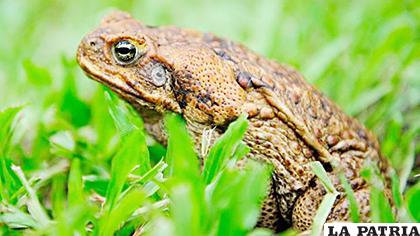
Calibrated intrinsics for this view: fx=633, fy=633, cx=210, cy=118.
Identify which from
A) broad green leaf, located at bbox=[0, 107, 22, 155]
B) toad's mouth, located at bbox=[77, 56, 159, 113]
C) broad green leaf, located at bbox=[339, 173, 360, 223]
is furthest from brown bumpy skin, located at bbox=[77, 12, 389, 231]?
broad green leaf, located at bbox=[0, 107, 22, 155]

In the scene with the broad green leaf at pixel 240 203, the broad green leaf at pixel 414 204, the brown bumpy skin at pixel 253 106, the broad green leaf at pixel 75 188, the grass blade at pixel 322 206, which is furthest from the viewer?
the brown bumpy skin at pixel 253 106

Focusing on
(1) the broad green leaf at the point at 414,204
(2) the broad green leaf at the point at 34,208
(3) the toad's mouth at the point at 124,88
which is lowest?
(2) the broad green leaf at the point at 34,208

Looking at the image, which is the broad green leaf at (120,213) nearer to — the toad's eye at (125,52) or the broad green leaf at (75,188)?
the broad green leaf at (75,188)

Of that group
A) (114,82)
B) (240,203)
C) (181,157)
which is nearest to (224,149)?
(181,157)

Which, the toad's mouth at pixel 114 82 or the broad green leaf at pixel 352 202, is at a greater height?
the toad's mouth at pixel 114 82

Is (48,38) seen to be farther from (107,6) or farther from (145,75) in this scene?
(145,75)

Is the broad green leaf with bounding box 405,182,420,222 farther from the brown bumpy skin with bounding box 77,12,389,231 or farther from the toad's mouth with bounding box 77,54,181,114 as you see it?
the toad's mouth with bounding box 77,54,181,114

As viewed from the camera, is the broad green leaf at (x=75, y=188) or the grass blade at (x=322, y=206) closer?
the grass blade at (x=322, y=206)

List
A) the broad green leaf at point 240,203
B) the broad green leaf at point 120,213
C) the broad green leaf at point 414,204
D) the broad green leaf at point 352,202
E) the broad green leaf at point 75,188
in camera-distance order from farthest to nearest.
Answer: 1. the broad green leaf at point 414,204
2. the broad green leaf at point 352,202
3. the broad green leaf at point 75,188
4. the broad green leaf at point 120,213
5. the broad green leaf at point 240,203

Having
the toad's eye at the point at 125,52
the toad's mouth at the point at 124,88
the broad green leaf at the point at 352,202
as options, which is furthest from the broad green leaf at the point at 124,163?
the broad green leaf at the point at 352,202
